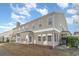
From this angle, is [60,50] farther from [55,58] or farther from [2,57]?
[2,57]

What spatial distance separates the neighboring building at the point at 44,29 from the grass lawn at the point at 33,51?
0.07m

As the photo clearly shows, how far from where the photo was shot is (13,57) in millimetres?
2510

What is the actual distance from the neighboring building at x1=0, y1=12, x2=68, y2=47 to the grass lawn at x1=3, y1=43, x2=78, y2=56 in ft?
0.21

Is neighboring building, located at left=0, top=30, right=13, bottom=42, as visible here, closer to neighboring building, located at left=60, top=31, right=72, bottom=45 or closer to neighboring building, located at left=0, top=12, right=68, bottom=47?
neighboring building, located at left=0, top=12, right=68, bottom=47

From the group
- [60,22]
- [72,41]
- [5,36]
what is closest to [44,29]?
[60,22]

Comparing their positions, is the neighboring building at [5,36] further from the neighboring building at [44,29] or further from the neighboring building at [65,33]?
the neighboring building at [65,33]

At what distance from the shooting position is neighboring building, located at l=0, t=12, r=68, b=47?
255 centimetres

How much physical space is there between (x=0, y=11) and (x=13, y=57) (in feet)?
2.03

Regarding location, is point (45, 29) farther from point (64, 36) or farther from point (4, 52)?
point (4, 52)

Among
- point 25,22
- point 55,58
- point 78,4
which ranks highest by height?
point 78,4

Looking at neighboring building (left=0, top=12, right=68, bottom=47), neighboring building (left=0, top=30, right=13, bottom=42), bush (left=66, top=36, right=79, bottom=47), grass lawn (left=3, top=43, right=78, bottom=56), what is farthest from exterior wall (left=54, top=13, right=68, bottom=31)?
neighboring building (left=0, top=30, right=13, bottom=42)

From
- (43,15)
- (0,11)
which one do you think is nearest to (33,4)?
(43,15)

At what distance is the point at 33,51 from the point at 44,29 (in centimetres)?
32

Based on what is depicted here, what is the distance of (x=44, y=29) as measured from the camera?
2576 millimetres
